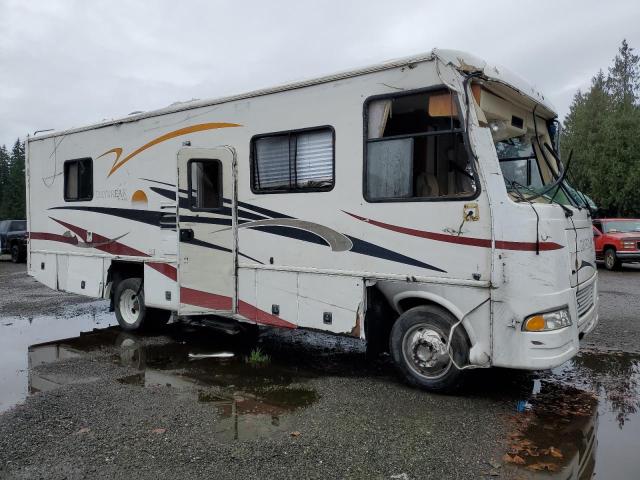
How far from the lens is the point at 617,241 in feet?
56.6

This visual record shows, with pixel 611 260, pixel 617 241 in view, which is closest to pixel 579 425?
pixel 617 241

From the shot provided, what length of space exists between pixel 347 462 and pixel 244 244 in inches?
132

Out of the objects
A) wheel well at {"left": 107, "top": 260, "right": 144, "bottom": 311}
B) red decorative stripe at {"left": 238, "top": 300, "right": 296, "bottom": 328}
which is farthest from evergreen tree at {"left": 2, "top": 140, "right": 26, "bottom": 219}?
red decorative stripe at {"left": 238, "top": 300, "right": 296, "bottom": 328}

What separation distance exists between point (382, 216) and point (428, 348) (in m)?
1.41

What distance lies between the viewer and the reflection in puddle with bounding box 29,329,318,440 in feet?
15.9

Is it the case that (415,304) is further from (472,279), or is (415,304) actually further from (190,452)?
(190,452)

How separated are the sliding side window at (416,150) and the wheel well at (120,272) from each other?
4456 millimetres

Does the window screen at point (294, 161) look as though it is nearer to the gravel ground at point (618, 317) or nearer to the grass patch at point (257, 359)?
the grass patch at point (257, 359)

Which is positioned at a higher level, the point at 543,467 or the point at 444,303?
the point at 444,303

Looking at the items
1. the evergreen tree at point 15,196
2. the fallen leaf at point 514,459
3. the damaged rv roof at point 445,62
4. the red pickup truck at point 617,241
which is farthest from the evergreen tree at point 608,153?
the evergreen tree at point 15,196

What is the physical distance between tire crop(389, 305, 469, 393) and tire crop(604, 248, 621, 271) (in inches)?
577

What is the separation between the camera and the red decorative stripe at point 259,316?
20.8 feet

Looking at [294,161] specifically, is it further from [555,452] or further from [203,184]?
[555,452]

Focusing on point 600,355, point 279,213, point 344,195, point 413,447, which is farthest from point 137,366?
point 600,355
